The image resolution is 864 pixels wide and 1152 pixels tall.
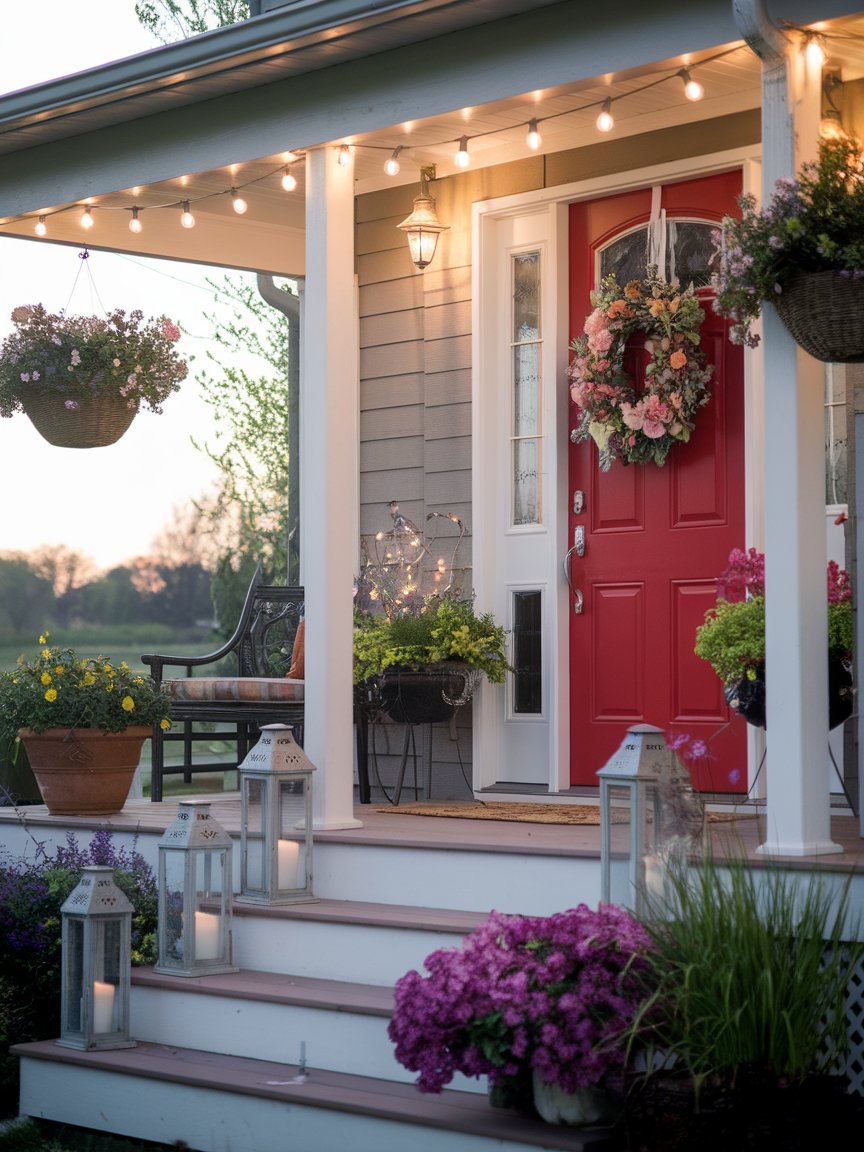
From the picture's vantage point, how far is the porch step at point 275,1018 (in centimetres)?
407

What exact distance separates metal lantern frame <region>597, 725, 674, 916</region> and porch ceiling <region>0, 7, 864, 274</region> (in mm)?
2039

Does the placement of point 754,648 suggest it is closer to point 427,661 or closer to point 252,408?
point 427,661

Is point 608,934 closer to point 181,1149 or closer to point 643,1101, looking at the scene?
point 643,1101

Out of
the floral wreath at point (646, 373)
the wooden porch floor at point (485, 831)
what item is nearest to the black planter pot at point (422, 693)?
the wooden porch floor at point (485, 831)

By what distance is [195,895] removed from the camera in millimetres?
4551

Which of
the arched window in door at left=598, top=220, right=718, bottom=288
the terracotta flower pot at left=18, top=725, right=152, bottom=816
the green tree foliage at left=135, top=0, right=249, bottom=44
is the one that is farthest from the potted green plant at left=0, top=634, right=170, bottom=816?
the green tree foliage at left=135, top=0, right=249, bottom=44

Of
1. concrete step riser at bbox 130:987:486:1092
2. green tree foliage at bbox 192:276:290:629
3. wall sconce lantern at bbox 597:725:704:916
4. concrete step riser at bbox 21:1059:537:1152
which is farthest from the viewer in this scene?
green tree foliage at bbox 192:276:290:629

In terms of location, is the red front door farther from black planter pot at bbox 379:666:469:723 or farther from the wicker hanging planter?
the wicker hanging planter

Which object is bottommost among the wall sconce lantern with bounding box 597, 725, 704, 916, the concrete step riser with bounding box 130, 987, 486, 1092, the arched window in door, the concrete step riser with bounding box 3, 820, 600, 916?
the concrete step riser with bounding box 130, 987, 486, 1092

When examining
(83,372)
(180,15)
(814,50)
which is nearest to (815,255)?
(814,50)

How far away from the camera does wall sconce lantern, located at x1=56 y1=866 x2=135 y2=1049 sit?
4352 mm

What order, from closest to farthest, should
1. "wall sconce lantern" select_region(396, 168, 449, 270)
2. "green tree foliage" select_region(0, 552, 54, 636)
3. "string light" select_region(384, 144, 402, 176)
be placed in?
1. "string light" select_region(384, 144, 402, 176)
2. "wall sconce lantern" select_region(396, 168, 449, 270)
3. "green tree foliage" select_region(0, 552, 54, 636)

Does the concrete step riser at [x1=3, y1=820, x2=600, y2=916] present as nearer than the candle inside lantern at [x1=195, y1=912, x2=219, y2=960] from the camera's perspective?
Yes

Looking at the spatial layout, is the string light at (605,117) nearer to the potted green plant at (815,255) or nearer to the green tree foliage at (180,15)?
the potted green plant at (815,255)
